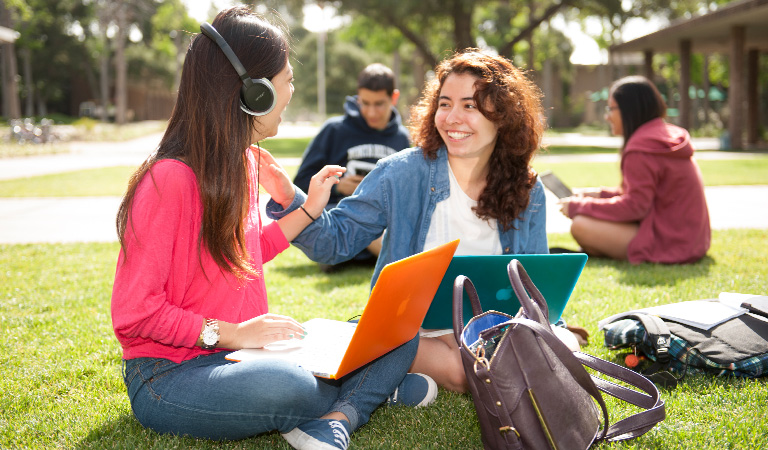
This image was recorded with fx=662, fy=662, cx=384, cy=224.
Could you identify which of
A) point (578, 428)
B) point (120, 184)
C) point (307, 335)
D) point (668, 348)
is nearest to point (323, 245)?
point (307, 335)

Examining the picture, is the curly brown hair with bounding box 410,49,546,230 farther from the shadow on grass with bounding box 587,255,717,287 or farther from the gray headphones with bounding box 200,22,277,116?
the shadow on grass with bounding box 587,255,717,287

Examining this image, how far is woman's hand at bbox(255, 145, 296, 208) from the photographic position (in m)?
2.76

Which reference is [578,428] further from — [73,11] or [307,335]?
[73,11]

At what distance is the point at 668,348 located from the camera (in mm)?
3002

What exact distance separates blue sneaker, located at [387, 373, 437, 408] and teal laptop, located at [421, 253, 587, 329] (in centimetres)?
29

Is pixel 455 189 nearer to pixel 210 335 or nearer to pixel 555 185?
pixel 210 335

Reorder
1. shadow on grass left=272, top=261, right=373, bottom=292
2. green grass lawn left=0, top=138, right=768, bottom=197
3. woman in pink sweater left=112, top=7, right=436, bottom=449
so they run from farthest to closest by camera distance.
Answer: green grass lawn left=0, top=138, right=768, bottom=197
shadow on grass left=272, top=261, right=373, bottom=292
woman in pink sweater left=112, top=7, right=436, bottom=449

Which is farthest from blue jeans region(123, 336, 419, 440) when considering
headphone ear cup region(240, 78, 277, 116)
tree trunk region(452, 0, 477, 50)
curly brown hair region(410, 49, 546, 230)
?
tree trunk region(452, 0, 477, 50)

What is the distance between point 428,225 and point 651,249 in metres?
2.97

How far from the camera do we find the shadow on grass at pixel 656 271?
4715mm

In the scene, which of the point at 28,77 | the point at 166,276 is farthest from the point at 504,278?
the point at 28,77

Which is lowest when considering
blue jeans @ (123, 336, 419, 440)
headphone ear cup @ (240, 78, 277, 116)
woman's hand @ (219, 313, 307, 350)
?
blue jeans @ (123, 336, 419, 440)

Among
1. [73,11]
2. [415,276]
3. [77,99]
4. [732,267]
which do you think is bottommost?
[732,267]

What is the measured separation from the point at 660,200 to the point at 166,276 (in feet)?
13.8
